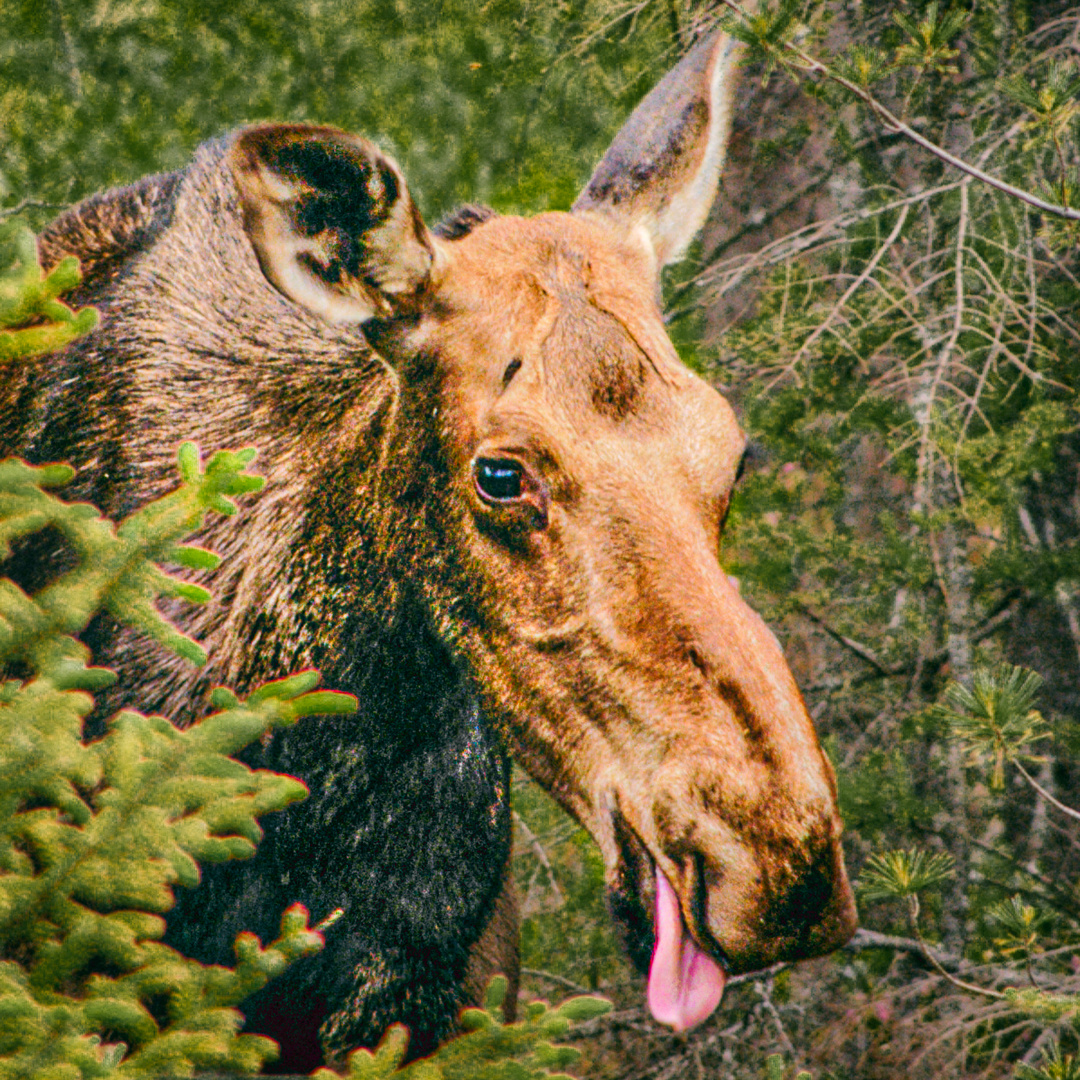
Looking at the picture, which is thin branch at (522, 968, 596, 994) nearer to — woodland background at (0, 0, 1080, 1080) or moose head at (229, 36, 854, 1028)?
woodland background at (0, 0, 1080, 1080)

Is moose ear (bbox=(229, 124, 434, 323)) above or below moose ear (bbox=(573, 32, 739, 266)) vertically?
above

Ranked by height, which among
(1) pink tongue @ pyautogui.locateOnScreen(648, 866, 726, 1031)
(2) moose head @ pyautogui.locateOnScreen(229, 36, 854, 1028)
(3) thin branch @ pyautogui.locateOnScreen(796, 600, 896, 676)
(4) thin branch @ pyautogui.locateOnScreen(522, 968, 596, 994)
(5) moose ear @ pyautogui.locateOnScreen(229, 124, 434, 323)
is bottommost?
(4) thin branch @ pyautogui.locateOnScreen(522, 968, 596, 994)

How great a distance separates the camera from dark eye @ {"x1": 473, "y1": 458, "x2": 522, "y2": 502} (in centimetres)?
127

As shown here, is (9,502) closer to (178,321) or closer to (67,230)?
(178,321)

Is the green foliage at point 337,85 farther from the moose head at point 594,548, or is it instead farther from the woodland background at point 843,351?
the moose head at point 594,548

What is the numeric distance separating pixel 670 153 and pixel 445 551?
81cm

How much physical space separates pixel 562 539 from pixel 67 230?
108 cm

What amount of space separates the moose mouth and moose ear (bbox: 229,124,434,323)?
2.53 ft

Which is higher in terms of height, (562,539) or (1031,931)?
(562,539)

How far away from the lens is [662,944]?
1.14 meters

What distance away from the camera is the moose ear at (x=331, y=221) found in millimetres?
1238

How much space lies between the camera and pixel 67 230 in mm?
1679

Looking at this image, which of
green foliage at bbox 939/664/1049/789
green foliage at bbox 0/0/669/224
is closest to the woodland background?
green foliage at bbox 0/0/669/224

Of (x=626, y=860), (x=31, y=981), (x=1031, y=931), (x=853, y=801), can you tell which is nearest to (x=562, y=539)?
(x=626, y=860)
